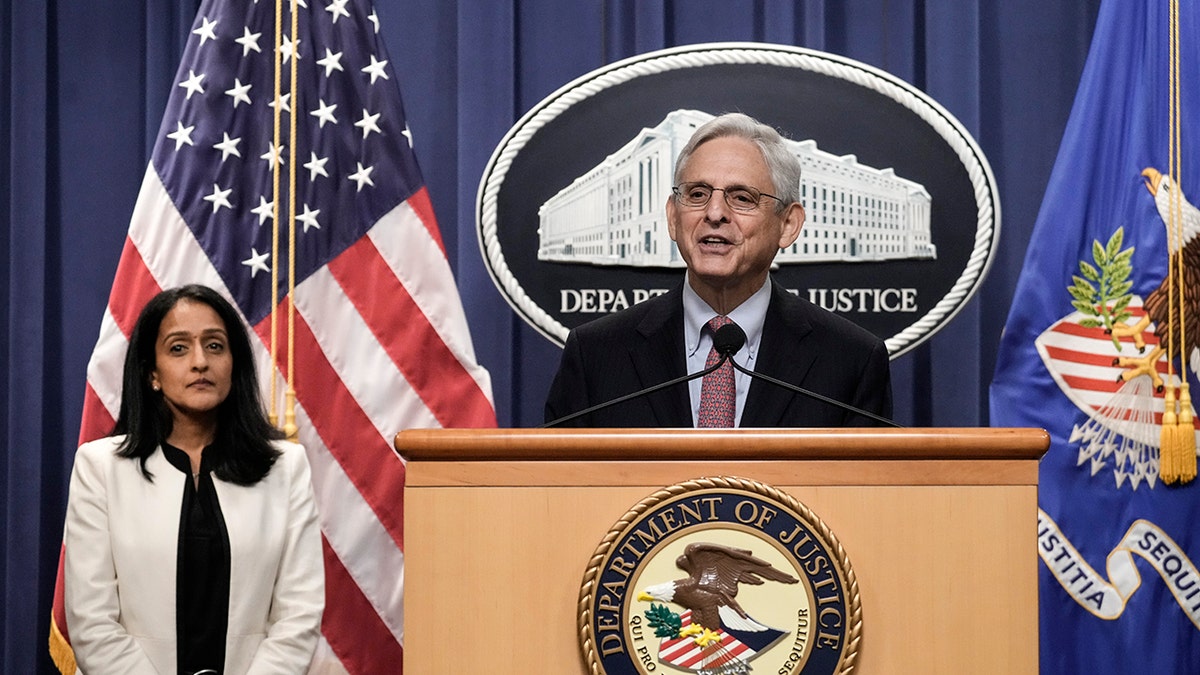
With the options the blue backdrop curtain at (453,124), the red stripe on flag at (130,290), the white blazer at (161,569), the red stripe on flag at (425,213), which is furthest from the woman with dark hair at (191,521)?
the blue backdrop curtain at (453,124)

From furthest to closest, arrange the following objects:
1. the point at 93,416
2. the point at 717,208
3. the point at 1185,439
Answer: the point at 93,416 < the point at 1185,439 < the point at 717,208

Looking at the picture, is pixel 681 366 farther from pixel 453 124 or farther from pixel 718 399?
pixel 453 124

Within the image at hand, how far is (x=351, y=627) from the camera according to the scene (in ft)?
9.57

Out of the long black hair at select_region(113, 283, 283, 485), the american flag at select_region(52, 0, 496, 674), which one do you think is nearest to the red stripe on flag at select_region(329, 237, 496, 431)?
the american flag at select_region(52, 0, 496, 674)

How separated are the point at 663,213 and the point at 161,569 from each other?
1.43 metres

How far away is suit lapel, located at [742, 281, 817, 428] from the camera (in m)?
1.97

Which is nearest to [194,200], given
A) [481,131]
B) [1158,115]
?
[481,131]

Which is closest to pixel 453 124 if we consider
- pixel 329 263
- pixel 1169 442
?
pixel 329 263

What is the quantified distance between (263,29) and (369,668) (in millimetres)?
1537

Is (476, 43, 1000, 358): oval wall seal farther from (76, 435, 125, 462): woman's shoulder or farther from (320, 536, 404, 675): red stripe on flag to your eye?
(76, 435, 125, 462): woman's shoulder

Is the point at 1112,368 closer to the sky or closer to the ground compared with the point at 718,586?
closer to the sky

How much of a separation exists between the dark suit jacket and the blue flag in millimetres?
844

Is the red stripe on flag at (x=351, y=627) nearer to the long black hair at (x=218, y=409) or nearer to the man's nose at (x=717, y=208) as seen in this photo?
the long black hair at (x=218, y=409)

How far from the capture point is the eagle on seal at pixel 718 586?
1.36 meters
